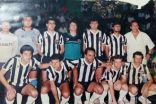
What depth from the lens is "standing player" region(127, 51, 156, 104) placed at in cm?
250

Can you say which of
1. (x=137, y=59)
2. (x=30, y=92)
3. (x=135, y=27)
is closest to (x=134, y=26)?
(x=135, y=27)

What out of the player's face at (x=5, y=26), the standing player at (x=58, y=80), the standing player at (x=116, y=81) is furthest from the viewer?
the standing player at (x=116, y=81)

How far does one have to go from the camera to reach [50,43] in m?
2.34

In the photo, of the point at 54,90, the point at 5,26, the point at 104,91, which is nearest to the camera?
the point at 5,26

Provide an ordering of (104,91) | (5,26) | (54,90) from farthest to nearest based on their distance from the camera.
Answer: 1. (104,91)
2. (54,90)
3. (5,26)

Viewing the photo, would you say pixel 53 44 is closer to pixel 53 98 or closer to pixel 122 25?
pixel 53 98

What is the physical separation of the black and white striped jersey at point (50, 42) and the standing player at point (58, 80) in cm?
5

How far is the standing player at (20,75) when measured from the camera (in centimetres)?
223

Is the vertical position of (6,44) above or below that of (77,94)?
above

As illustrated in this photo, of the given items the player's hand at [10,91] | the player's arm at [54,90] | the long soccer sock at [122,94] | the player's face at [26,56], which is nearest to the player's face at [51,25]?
the player's face at [26,56]

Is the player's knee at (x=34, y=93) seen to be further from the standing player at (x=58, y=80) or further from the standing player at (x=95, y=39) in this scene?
the standing player at (x=95, y=39)

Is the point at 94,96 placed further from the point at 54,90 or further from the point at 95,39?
the point at 95,39

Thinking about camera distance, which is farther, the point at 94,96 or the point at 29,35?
the point at 94,96

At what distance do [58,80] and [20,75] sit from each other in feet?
0.94
